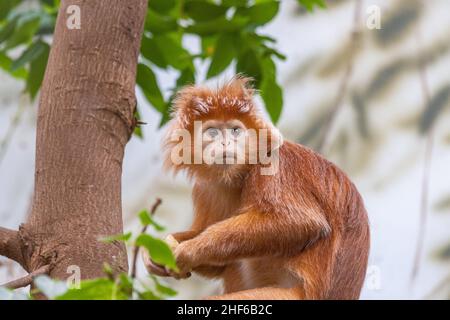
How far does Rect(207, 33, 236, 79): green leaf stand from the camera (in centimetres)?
318

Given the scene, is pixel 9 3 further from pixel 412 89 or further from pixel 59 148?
pixel 412 89

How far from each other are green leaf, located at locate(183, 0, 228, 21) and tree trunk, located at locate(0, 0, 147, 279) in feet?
2.89

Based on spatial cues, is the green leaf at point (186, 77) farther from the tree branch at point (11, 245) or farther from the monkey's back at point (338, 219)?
the tree branch at point (11, 245)

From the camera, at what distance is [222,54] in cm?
322

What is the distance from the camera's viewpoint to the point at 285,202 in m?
2.47

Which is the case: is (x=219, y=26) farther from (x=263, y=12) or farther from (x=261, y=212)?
(x=261, y=212)

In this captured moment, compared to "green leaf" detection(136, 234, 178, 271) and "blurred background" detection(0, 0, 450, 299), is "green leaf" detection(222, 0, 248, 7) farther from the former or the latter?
"green leaf" detection(136, 234, 178, 271)

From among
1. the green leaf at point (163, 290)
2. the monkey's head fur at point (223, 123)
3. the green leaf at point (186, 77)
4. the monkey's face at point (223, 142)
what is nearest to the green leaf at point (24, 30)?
the green leaf at point (186, 77)

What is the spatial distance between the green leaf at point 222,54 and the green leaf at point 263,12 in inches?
4.5

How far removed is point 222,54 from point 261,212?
0.97 m

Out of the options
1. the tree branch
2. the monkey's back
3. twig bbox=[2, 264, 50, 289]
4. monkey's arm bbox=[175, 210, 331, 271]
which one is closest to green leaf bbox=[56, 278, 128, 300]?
twig bbox=[2, 264, 50, 289]
